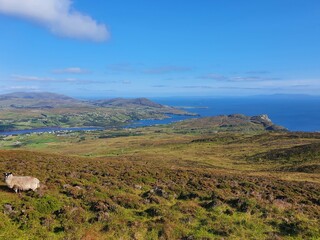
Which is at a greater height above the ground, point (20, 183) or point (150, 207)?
point (20, 183)

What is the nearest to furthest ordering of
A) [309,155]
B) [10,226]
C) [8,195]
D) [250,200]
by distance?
[10,226], [8,195], [250,200], [309,155]

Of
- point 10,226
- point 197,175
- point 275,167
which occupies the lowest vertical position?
point 275,167

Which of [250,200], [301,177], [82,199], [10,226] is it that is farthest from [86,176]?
[301,177]

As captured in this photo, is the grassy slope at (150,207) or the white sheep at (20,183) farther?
the white sheep at (20,183)

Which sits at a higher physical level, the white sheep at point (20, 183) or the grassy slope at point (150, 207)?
the white sheep at point (20, 183)

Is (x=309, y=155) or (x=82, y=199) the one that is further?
(x=309, y=155)

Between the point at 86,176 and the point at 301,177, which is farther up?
the point at 86,176

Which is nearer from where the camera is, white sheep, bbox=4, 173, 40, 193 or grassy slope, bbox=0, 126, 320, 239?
grassy slope, bbox=0, 126, 320, 239

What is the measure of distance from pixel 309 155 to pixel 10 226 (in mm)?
68494

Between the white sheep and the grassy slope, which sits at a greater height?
the white sheep

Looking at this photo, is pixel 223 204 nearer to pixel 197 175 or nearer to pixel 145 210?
pixel 145 210

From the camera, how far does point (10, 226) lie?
1655cm

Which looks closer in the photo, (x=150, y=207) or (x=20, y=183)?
(x=20, y=183)

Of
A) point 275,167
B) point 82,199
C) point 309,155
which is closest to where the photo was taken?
point 82,199
